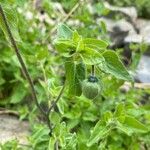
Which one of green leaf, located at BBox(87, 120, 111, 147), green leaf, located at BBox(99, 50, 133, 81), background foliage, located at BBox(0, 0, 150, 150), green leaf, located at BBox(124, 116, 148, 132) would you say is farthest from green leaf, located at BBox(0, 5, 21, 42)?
green leaf, located at BBox(124, 116, 148, 132)

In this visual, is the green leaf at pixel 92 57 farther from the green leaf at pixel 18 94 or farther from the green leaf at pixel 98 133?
the green leaf at pixel 18 94

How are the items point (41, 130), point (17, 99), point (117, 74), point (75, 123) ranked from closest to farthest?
point (117, 74) → point (41, 130) → point (75, 123) → point (17, 99)

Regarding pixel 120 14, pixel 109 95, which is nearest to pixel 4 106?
pixel 109 95

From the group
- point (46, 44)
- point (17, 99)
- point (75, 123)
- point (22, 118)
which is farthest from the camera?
point (46, 44)

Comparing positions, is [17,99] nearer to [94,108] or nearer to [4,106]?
[4,106]

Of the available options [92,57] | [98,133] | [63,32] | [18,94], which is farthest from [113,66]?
[18,94]

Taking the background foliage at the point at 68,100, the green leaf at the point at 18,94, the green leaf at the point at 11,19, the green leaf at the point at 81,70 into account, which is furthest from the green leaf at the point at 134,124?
the green leaf at the point at 18,94
